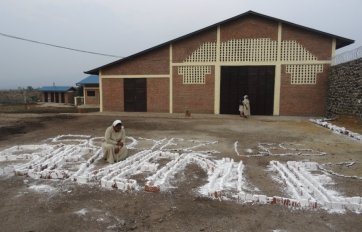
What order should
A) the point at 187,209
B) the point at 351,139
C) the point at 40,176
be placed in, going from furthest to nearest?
the point at 351,139 → the point at 40,176 → the point at 187,209

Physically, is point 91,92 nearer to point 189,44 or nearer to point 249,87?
point 189,44

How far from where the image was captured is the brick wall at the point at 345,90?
14008 mm

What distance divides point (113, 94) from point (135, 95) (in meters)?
1.84

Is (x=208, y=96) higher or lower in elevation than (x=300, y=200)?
higher

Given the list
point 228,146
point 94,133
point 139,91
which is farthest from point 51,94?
point 228,146

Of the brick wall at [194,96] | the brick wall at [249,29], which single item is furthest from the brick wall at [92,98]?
the brick wall at [249,29]

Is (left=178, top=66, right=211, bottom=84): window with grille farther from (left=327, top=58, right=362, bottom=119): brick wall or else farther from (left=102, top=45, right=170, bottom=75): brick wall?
(left=327, top=58, right=362, bottom=119): brick wall

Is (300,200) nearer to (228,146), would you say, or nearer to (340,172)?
(340,172)

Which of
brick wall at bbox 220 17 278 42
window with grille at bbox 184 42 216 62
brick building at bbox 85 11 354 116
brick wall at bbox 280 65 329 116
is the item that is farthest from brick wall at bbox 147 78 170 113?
brick wall at bbox 280 65 329 116

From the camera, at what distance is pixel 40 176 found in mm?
6051

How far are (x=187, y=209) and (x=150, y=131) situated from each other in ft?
27.7

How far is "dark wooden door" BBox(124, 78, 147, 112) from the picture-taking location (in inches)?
864

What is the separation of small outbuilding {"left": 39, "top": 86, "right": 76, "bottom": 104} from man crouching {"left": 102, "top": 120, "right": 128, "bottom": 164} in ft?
119

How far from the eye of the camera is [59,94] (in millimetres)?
42281
